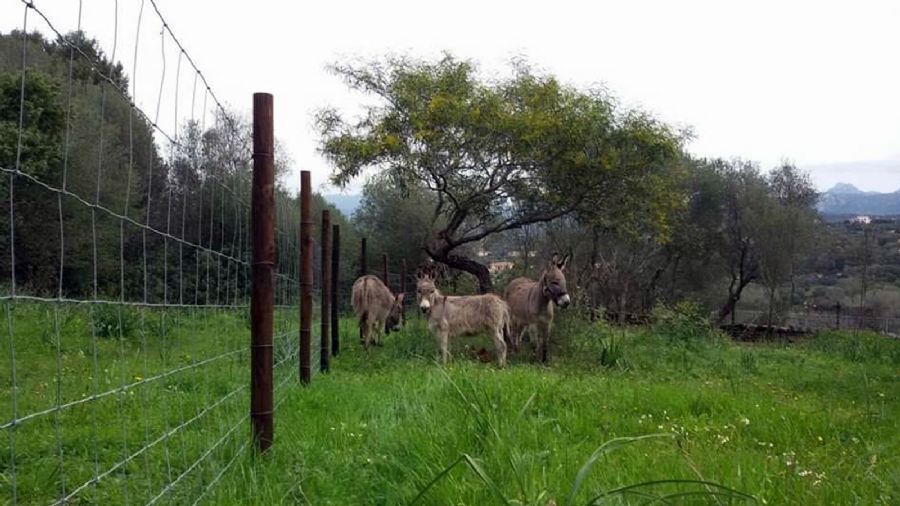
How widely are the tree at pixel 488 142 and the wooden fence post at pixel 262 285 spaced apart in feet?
56.0

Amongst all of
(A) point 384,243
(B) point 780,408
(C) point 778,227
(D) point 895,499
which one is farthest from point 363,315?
(C) point 778,227

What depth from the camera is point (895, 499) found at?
14.2 feet

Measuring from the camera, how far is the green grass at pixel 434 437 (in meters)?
4.49

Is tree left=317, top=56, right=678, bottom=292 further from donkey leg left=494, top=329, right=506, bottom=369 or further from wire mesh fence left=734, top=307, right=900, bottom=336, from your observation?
wire mesh fence left=734, top=307, right=900, bottom=336

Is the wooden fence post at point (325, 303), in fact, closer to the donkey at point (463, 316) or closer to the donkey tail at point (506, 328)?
the donkey at point (463, 316)

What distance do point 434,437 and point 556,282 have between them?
10830 millimetres

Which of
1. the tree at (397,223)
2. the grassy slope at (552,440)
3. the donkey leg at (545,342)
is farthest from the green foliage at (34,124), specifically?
the tree at (397,223)

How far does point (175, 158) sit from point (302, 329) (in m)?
4.35

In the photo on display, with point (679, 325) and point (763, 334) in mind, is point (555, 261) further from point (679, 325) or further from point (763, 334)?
point (763, 334)

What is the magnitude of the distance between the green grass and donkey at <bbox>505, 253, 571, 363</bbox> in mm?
4927

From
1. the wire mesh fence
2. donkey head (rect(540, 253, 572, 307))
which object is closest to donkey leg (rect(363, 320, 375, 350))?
donkey head (rect(540, 253, 572, 307))

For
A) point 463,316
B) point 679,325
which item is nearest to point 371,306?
point 463,316

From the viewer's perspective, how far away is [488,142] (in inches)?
909

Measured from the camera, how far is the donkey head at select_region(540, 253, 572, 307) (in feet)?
51.8
